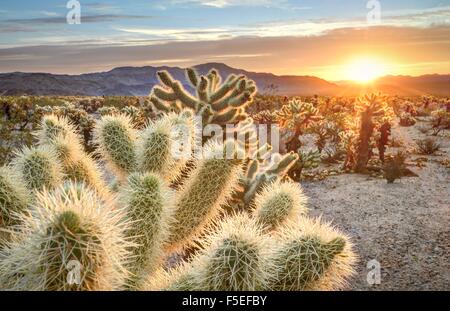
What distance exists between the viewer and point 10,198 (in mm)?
2182

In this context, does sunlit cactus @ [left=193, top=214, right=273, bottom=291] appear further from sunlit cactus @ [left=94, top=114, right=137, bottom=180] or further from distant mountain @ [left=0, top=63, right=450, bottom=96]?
distant mountain @ [left=0, top=63, right=450, bottom=96]

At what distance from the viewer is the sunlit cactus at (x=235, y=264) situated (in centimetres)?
162

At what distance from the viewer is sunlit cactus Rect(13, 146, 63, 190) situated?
8.23 feet

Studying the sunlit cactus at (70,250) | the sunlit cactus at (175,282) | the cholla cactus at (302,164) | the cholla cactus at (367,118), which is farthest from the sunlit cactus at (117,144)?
the cholla cactus at (367,118)

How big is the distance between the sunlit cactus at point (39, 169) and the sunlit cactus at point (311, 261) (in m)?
1.36

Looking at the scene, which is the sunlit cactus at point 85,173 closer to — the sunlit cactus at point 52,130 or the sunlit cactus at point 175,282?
the sunlit cactus at point 52,130

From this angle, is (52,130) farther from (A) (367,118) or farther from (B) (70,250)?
(A) (367,118)

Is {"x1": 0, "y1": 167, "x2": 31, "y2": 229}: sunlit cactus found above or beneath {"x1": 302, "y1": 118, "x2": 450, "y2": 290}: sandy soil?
above

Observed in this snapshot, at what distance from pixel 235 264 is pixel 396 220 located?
5272 mm

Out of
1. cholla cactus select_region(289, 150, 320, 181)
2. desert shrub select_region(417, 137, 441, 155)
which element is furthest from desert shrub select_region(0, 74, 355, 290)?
desert shrub select_region(417, 137, 441, 155)

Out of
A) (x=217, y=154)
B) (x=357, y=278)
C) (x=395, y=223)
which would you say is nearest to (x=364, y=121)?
(x=395, y=223)

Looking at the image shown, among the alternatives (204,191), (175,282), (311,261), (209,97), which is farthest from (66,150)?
(311,261)

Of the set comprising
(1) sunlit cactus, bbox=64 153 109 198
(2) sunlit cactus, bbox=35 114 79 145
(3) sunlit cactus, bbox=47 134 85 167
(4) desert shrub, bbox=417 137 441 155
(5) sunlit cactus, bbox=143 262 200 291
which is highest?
(2) sunlit cactus, bbox=35 114 79 145

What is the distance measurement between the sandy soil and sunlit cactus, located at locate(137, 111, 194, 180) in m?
2.57
